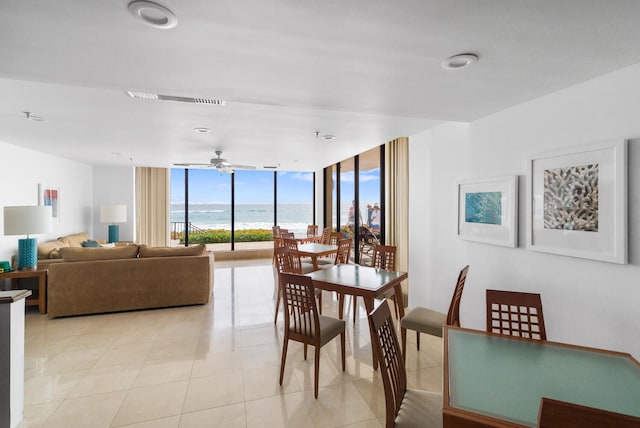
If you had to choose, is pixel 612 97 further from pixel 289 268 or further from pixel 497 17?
pixel 289 268

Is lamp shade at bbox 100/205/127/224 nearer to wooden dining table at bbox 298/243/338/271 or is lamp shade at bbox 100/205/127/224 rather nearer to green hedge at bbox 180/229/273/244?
green hedge at bbox 180/229/273/244

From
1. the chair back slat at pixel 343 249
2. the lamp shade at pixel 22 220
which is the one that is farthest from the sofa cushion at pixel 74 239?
the chair back slat at pixel 343 249

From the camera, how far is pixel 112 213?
23.3ft

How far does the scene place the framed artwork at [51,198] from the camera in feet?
18.1

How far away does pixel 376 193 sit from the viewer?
5922 millimetres

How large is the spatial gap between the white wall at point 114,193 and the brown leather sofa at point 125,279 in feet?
13.0

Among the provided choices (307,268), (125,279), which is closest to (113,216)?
(125,279)

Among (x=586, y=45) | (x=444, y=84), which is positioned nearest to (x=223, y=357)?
(x=444, y=84)

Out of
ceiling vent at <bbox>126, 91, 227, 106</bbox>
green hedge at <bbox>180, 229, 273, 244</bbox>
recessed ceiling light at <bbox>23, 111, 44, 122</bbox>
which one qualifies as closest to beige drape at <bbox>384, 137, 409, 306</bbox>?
ceiling vent at <bbox>126, 91, 227, 106</bbox>

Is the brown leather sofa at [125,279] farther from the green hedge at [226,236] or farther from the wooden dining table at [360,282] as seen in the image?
the green hedge at [226,236]

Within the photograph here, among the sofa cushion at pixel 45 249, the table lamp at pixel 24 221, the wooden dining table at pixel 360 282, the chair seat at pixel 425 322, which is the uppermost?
the table lamp at pixel 24 221

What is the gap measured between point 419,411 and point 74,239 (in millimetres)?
7283

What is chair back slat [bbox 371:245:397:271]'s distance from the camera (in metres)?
3.97

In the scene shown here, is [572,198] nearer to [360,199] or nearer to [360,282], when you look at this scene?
[360,282]
